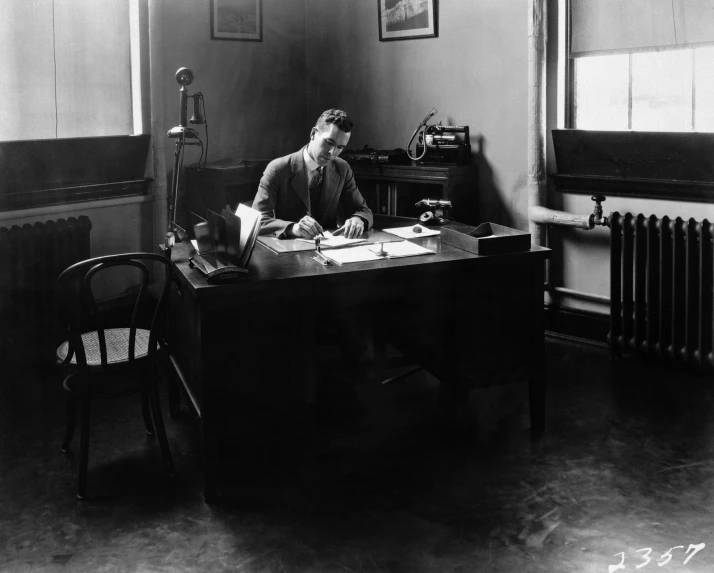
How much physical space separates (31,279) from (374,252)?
200cm

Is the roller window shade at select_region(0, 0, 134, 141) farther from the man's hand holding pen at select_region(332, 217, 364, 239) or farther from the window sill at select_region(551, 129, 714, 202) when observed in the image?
Answer: the window sill at select_region(551, 129, 714, 202)

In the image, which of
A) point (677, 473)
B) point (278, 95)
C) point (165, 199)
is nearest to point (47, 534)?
point (677, 473)

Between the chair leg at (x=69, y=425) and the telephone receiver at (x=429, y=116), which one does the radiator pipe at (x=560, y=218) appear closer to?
the telephone receiver at (x=429, y=116)

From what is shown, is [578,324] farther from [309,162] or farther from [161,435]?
[161,435]

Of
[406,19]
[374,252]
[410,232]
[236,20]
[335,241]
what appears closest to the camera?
[374,252]

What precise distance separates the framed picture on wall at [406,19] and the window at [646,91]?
106 cm

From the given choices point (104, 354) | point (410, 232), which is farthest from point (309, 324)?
point (410, 232)

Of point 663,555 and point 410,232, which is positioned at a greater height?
point 410,232

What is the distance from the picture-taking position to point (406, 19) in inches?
203

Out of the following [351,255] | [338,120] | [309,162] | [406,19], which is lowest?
[351,255]

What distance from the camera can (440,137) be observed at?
492 cm

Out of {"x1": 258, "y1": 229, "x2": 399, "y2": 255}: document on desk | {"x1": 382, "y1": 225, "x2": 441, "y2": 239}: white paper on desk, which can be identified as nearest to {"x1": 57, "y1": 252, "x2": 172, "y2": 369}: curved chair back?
{"x1": 258, "y1": 229, "x2": 399, "y2": 255}: document on desk

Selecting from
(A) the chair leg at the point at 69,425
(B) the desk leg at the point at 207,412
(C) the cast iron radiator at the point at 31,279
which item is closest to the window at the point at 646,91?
(B) the desk leg at the point at 207,412

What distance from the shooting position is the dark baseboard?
455cm
